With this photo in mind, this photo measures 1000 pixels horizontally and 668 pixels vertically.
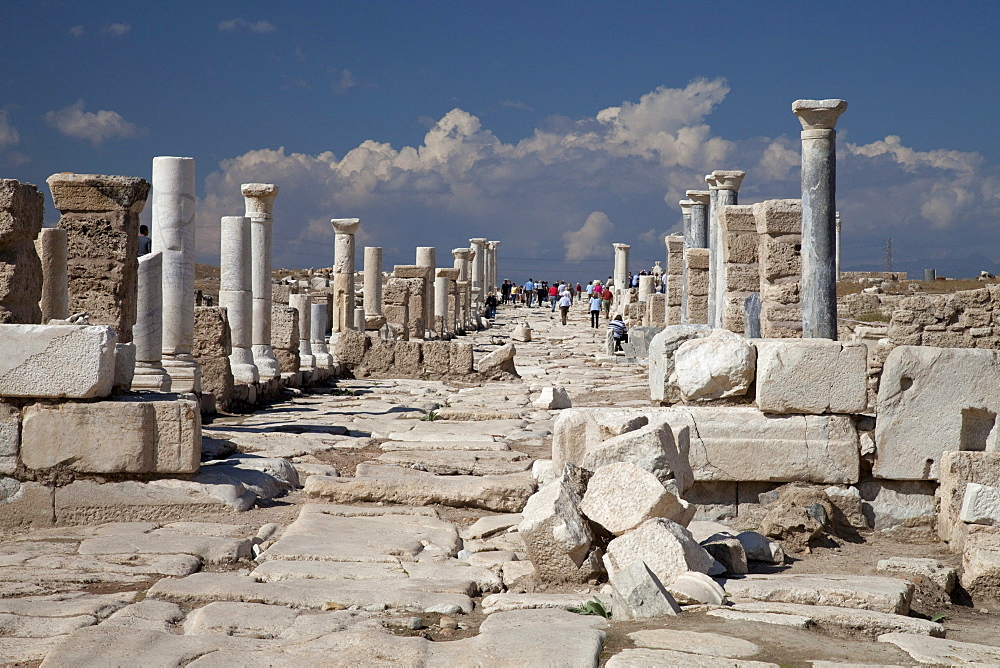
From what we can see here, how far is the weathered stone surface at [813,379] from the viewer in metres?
6.56

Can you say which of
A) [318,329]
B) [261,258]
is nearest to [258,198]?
[261,258]

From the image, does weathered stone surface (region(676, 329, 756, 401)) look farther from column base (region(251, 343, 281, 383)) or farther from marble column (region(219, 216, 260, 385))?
marble column (region(219, 216, 260, 385))

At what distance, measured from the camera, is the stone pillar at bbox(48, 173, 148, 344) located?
939cm

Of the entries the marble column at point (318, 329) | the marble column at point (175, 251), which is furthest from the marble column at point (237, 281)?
the marble column at point (318, 329)

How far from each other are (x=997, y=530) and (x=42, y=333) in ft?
19.1

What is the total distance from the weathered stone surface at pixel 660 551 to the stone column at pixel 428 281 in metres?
22.4

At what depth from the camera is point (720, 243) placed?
54.6ft

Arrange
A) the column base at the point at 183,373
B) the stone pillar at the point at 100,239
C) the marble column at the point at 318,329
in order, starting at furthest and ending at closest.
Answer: the marble column at the point at 318,329, the column base at the point at 183,373, the stone pillar at the point at 100,239

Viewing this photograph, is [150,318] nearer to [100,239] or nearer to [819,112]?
[100,239]

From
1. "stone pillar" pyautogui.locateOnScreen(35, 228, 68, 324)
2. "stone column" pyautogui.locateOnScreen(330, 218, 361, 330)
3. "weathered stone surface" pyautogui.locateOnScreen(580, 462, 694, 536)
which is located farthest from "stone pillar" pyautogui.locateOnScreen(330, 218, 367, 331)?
"weathered stone surface" pyautogui.locateOnScreen(580, 462, 694, 536)

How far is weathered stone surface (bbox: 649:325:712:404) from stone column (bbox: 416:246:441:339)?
19.4m

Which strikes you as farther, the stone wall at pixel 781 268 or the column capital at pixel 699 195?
the column capital at pixel 699 195

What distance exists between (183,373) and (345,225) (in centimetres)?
1372

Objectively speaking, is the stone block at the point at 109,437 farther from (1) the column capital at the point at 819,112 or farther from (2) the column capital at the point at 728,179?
(2) the column capital at the point at 728,179
